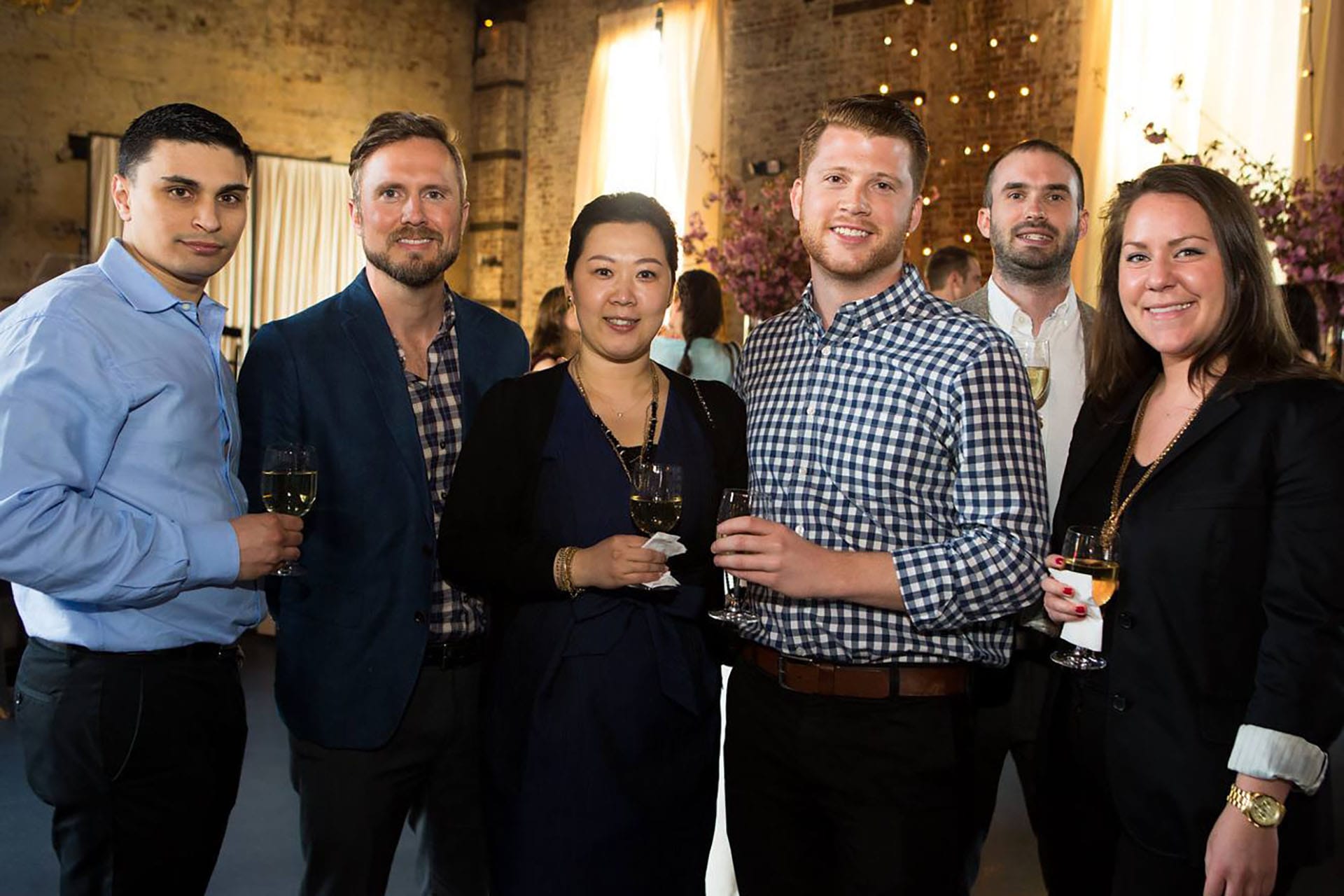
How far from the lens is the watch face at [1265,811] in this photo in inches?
73.7

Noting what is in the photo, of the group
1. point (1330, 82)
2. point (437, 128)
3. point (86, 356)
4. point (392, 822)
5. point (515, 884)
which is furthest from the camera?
point (1330, 82)

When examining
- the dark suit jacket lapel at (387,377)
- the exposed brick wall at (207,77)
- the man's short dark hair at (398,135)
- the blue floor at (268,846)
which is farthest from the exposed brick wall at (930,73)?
the dark suit jacket lapel at (387,377)

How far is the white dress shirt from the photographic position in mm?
2945

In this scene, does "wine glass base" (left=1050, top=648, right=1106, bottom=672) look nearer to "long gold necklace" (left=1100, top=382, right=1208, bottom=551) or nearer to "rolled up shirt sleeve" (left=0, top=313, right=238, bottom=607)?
"long gold necklace" (left=1100, top=382, right=1208, bottom=551)

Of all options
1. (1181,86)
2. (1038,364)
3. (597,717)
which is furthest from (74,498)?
(1181,86)

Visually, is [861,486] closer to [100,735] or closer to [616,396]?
[616,396]

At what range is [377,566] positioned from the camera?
2.49 meters

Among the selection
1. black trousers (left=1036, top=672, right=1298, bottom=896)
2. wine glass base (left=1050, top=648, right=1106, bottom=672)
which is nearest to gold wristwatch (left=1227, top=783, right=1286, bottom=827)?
black trousers (left=1036, top=672, right=1298, bottom=896)

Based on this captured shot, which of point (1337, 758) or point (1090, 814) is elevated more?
point (1090, 814)

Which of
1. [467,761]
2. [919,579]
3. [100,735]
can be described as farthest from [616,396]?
[100,735]

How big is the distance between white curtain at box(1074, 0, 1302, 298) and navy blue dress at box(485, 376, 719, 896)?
5.62m

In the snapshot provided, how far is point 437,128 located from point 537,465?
92 cm

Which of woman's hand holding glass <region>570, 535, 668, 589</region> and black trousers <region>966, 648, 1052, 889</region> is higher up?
woman's hand holding glass <region>570, 535, 668, 589</region>

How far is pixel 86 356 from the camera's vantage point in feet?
6.94
